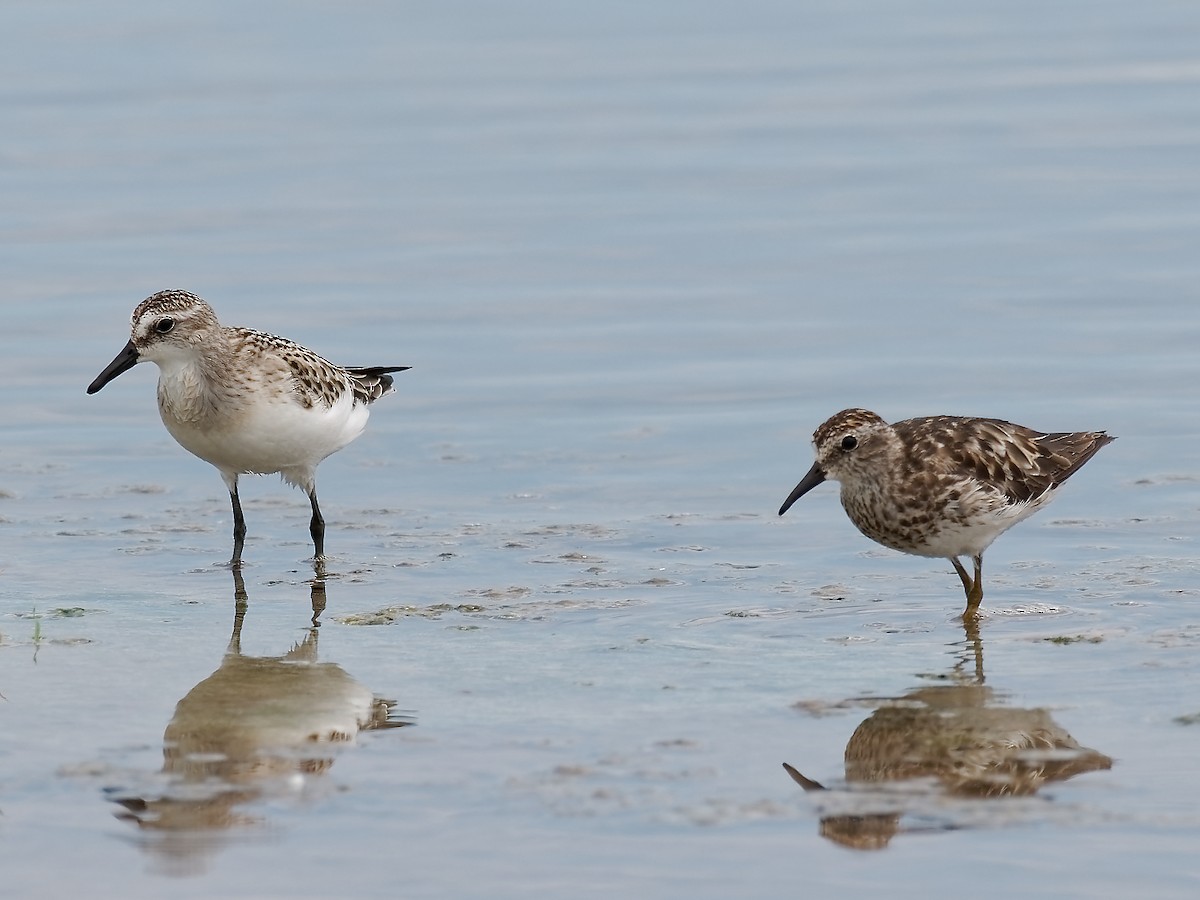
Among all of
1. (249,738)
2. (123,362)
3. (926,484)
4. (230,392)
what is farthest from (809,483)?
(123,362)

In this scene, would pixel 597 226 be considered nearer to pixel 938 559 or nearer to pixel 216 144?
pixel 216 144

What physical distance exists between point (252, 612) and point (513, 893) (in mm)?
4450

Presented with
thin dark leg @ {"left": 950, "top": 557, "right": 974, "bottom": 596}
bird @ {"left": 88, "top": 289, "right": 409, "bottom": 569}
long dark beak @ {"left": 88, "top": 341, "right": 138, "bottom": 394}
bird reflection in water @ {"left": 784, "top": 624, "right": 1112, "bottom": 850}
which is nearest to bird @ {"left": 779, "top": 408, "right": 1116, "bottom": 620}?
thin dark leg @ {"left": 950, "top": 557, "right": 974, "bottom": 596}

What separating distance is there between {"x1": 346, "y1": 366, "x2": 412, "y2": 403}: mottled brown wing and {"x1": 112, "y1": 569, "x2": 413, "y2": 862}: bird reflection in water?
341 centimetres

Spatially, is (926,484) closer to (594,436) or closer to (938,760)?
(938,760)

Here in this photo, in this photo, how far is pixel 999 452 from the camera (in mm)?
11133

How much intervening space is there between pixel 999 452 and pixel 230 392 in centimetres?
451

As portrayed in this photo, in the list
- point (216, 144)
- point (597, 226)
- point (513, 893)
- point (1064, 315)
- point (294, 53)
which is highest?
point (294, 53)

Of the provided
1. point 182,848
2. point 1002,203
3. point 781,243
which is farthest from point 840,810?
point 1002,203

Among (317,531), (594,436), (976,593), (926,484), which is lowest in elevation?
(976,593)

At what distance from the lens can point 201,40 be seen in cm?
2758

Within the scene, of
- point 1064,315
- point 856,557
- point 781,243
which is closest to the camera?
point 856,557

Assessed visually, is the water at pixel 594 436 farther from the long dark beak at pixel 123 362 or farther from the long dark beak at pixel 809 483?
the long dark beak at pixel 123 362

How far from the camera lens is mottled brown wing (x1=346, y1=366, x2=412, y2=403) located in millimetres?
13461
